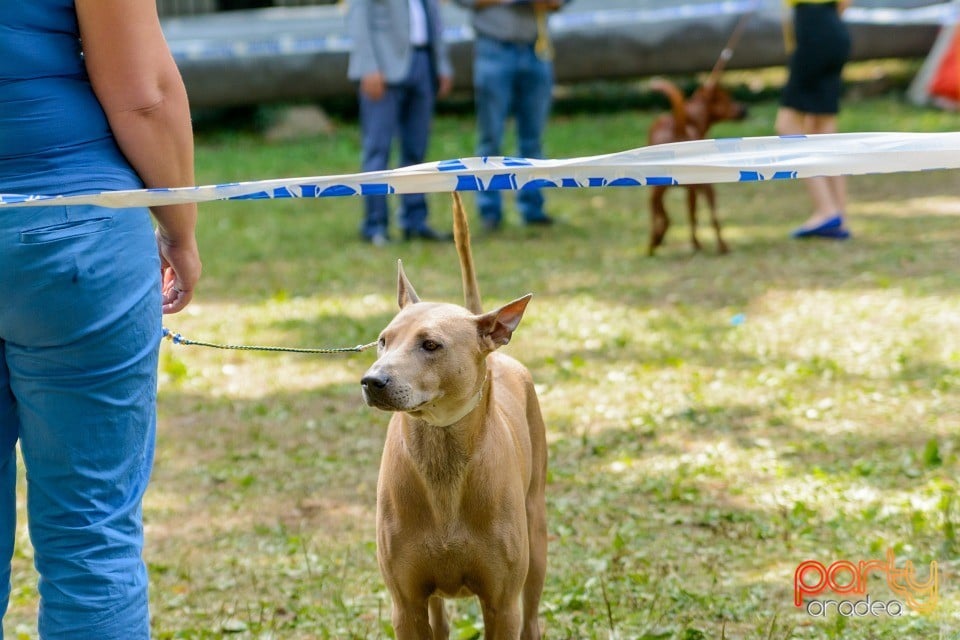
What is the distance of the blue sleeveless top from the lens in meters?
2.27

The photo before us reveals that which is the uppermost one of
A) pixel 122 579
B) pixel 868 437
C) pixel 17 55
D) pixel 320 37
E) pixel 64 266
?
pixel 17 55

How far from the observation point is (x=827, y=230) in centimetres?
911

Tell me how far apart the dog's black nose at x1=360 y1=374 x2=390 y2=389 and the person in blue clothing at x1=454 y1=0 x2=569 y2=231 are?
7077 mm

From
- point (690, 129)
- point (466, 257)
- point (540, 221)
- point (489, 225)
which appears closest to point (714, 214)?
point (690, 129)

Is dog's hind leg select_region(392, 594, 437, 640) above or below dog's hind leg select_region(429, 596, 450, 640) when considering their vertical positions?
above

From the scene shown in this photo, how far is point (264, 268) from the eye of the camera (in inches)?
367

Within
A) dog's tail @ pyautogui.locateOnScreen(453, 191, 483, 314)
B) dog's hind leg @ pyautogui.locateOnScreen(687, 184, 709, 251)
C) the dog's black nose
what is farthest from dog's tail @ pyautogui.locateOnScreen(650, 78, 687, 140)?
the dog's black nose

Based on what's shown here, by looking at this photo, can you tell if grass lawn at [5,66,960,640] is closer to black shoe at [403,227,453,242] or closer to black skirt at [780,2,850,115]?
black shoe at [403,227,453,242]

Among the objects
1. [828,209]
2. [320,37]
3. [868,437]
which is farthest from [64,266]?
[320,37]

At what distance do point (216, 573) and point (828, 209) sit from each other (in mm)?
6105

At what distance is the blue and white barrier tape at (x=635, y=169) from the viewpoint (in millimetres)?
2596

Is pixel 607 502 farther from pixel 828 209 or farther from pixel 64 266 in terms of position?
pixel 828 209

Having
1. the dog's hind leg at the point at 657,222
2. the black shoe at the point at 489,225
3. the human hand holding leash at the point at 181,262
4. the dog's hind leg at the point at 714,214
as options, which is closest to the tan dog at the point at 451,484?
the human hand holding leash at the point at 181,262

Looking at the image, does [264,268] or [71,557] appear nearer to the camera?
[71,557]
